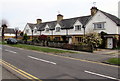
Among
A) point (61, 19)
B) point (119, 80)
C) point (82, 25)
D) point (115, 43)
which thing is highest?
point (61, 19)

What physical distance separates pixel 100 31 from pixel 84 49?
944cm

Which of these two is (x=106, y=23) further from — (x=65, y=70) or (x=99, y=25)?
(x=65, y=70)

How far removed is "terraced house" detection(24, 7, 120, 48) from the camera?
25392 mm

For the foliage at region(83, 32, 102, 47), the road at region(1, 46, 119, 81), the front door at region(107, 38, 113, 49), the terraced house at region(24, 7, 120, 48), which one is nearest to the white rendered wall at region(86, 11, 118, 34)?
the terraced house at region(24, 7, 120, 48)

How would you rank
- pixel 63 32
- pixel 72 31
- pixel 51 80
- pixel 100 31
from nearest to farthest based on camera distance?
pixel 51 80 → pixel 100 31 → pixel 72 31 → pixel 63 32

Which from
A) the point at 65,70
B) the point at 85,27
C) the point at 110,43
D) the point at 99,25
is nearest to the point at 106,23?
the point at 99,25

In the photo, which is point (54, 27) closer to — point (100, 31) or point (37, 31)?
point (37, 31)

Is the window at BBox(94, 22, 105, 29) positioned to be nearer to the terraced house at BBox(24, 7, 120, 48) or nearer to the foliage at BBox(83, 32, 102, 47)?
the terraced house at BBox(24, 7, 120, 48)

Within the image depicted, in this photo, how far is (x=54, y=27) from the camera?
129 feet

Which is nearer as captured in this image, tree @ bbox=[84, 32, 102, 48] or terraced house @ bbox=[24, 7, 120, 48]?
tree @ bbox=[84, 32, 102, 48]

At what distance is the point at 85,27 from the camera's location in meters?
29.9

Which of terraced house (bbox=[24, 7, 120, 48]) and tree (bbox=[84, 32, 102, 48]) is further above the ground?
terraced house (bbox=[24, 7, 120, 48])

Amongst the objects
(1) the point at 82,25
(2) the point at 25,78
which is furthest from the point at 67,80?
(1) the point at 82,25

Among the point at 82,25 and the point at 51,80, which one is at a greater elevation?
the point at 82,25
